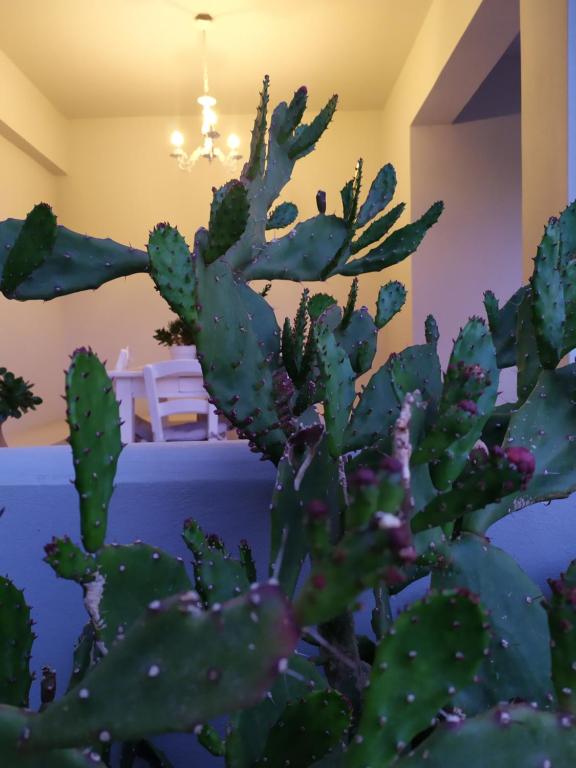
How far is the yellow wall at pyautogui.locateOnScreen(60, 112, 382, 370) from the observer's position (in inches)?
270

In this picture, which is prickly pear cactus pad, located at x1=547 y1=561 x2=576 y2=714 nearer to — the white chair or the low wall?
the low wall

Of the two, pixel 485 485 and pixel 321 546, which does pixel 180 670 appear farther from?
pixel 485 485

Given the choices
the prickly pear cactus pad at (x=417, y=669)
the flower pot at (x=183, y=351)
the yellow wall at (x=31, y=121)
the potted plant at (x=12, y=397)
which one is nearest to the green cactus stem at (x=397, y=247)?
the prickly pear cactus pad at (x=417, y=669)

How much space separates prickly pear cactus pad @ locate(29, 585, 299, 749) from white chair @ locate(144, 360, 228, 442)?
8.97ft

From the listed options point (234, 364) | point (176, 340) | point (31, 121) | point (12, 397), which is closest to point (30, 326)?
point (31, 121)

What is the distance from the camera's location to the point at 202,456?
0.88 meters

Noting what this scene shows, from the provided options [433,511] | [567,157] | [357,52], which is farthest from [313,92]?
[433,511]

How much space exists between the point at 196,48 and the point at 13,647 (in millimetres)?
5405

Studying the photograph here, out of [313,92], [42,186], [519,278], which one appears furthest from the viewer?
→ [42,186]

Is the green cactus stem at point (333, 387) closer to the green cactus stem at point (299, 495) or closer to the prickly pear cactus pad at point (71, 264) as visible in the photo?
the green cactus stem at point (299, 495)

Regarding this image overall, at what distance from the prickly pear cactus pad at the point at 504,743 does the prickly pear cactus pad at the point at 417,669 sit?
29 mm

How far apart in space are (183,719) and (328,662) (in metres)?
0.31

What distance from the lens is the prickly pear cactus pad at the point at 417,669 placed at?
14.3 inches

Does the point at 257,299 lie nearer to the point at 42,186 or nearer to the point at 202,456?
the point at 202,456
